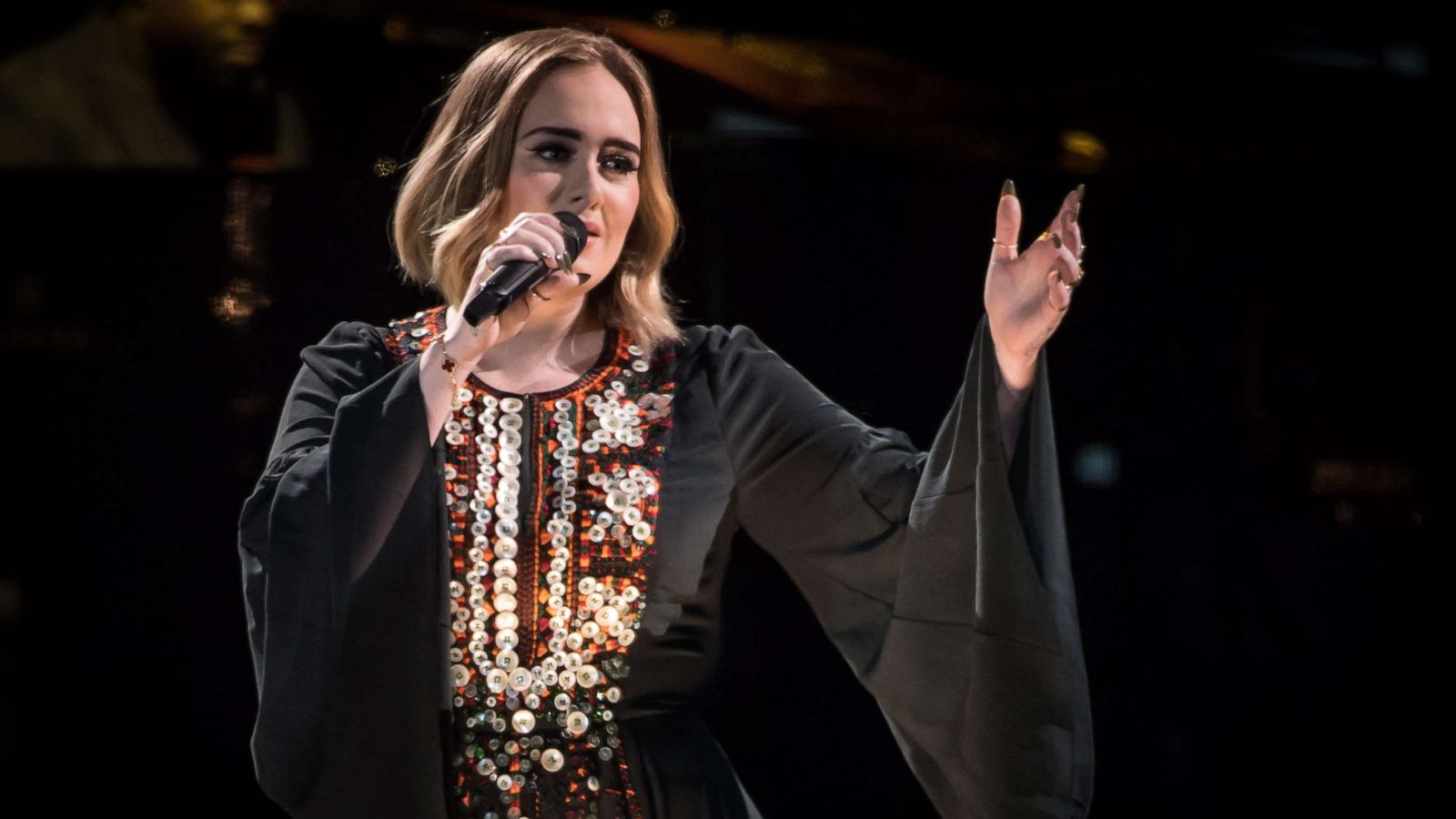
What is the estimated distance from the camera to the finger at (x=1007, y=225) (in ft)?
4.27

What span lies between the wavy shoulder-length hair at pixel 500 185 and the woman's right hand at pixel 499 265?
20 cm

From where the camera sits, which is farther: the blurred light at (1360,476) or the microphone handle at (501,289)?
the blurred light at (1360,476)

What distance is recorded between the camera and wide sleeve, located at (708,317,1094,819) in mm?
1323

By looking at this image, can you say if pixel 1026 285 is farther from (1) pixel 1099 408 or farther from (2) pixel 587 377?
(1) pixel 1099 408

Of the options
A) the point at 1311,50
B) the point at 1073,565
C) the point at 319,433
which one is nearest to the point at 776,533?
the point at 319,433

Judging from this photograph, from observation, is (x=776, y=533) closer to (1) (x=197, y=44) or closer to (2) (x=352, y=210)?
(2) (x=352, y=210)

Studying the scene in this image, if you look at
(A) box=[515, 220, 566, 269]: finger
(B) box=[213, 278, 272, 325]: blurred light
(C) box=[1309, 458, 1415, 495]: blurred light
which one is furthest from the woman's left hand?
(B) box=[213, 278, 272, 325]: blurred light

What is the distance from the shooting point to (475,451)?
1451 mm

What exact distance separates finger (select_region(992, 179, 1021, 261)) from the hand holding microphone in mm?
349

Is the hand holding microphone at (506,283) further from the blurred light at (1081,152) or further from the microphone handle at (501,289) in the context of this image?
the blurred light at (1081,152)

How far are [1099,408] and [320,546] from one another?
113 cm

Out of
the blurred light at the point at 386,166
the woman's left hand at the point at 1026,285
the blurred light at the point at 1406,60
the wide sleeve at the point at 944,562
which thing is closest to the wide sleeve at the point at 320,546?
the wide sleeve at the point at 944,562

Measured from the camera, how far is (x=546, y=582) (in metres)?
1.42

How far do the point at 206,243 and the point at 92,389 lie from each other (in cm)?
24
